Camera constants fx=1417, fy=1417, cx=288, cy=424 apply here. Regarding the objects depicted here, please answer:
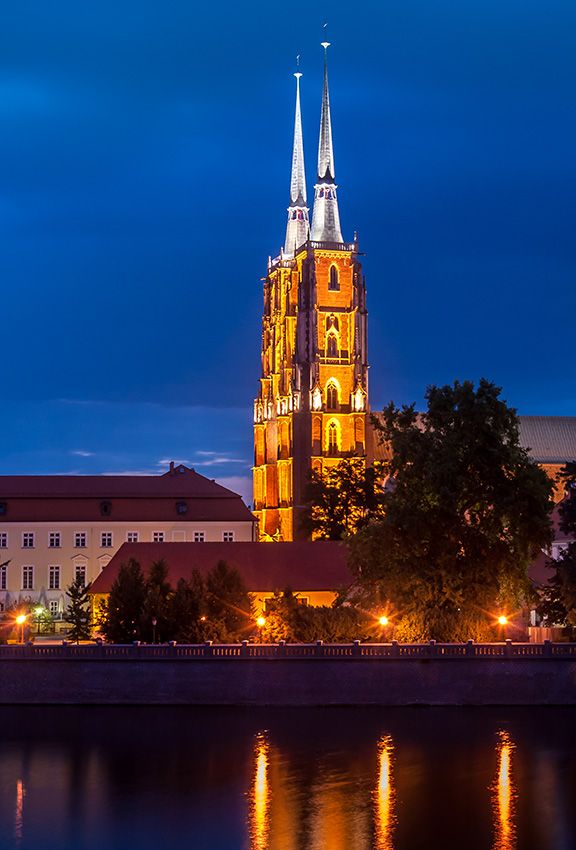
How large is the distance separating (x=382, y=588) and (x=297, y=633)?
5.32 metres

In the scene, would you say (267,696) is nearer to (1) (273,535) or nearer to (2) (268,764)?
(2) (268,764)

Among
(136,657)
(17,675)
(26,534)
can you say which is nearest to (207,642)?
(136,657)

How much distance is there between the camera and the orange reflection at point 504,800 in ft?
153

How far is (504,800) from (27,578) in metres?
62.5

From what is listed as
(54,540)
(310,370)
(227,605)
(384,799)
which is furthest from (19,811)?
(310,370)

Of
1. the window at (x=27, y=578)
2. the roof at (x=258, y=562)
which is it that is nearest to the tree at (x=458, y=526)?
the roof at (x=258, y=562)

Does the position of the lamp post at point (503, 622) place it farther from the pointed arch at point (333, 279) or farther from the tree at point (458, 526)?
the pointed arch at point (333, 279)

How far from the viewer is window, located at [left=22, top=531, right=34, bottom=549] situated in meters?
109

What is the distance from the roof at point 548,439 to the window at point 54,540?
67.5 metres

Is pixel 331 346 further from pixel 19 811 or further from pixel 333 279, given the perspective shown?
pixel 19 811

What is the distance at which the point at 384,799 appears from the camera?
52.1 m

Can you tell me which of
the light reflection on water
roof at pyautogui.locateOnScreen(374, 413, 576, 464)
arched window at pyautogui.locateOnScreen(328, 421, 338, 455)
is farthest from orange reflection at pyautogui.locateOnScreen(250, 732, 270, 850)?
roof at pyautogui.locateOnScreen(374, 413, 576, 464)

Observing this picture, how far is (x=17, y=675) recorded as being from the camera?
241ft

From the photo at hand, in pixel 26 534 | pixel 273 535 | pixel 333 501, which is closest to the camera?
pixel 26 534
